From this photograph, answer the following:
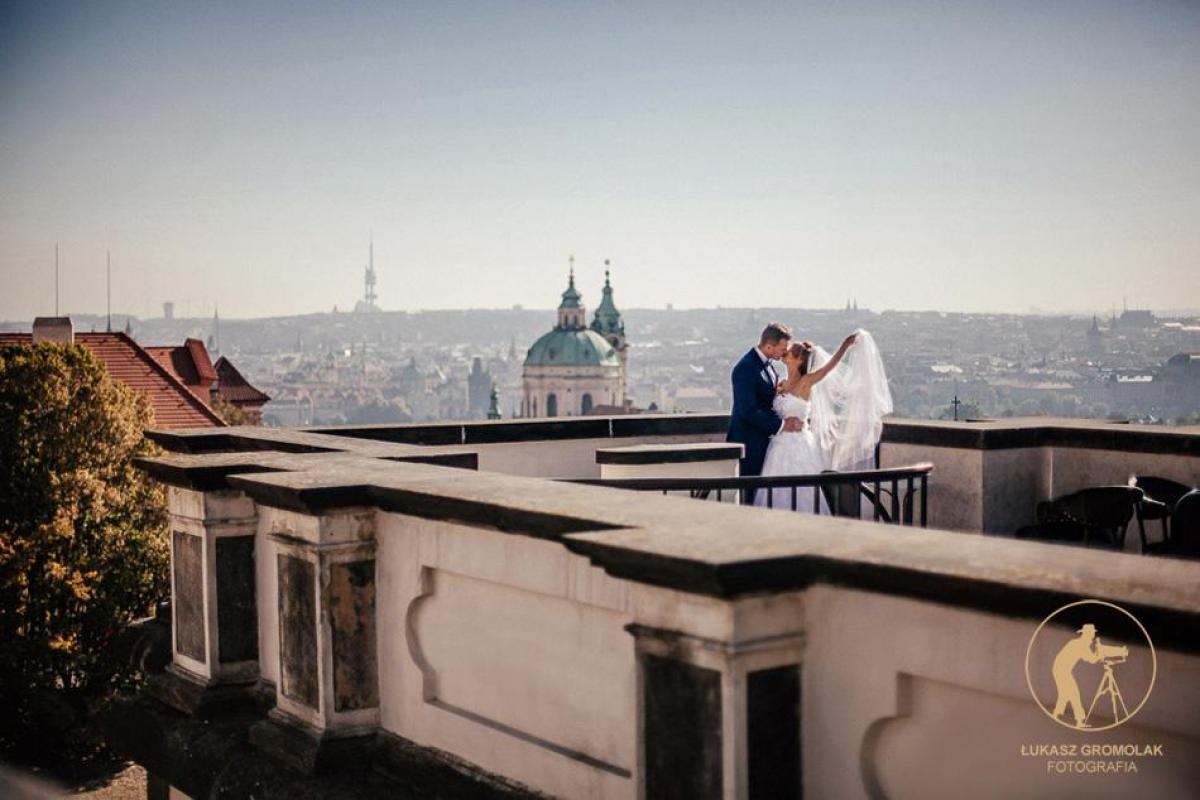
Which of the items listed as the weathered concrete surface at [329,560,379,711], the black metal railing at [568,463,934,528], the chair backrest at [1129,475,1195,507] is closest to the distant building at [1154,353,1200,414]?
the chair backrest at [1129,475,1195,507]

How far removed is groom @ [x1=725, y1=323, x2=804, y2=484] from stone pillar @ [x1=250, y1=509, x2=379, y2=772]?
4.94 meters

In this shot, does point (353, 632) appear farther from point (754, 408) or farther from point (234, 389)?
point (234, 389)

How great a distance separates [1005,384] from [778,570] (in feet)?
384

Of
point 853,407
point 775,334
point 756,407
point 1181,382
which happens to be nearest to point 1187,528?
point 853,407

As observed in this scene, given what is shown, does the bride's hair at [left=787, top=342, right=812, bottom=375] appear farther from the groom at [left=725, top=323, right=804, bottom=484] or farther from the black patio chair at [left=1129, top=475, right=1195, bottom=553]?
the black patio chair at [left=1129, top=475, right=1195, bottom=553]

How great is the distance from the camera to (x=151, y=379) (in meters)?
48.9

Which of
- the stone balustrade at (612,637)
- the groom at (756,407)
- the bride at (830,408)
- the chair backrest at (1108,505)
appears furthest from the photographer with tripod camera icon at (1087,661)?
the groom at (756,407)

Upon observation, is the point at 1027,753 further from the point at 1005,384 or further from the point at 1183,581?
the point at 1005,384

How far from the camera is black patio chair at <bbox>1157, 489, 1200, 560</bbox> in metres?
7.39

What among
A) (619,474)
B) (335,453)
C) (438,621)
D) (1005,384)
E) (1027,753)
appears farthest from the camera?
(1005,384)

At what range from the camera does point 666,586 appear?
3.81m

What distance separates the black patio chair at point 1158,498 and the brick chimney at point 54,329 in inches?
1655

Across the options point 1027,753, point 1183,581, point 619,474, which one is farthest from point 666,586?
point 619,474

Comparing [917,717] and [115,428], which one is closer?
[917,717]
